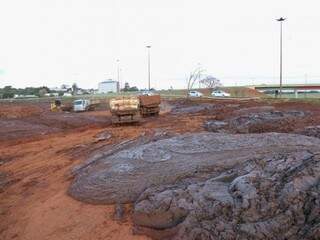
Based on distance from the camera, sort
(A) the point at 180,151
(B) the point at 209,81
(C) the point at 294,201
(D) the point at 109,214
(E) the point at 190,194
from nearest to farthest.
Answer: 1. (C) the point at 294,201
2. (E) the point at 190,194
3. (D) the point at 109,214
4. (A) the point at 180,151
5. (B) the point at 209,81

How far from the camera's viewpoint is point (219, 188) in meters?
8.06

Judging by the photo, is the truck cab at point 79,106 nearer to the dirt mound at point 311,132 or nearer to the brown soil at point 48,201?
the brown soil at point 48,201

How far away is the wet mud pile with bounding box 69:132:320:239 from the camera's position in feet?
22.8

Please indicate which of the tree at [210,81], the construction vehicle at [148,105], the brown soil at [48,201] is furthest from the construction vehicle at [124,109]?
the tree at [210,81]

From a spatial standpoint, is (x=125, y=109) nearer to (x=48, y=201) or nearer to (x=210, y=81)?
(x=48, y=201)

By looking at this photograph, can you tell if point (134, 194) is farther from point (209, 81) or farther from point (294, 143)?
point (209, 81)

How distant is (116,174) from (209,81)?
363 feet

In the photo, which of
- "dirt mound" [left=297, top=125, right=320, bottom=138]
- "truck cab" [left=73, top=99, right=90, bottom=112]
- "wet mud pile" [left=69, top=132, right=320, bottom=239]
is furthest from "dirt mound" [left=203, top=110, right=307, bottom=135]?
"truck cab" [left=73, top=99, right=90, bottom=112]

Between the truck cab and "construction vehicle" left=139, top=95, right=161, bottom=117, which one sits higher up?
"construction vehicle" left=139, top=95, right=161, bottom=117

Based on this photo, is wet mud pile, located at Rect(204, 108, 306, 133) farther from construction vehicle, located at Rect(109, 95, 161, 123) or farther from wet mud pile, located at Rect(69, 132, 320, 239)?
construction vehicle, located at Rect(109, 95, 161, 123)

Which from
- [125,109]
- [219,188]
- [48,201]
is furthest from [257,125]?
[125,109]

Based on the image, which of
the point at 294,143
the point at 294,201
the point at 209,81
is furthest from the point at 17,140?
the point at 209,81

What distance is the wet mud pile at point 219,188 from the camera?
6957 millimetres

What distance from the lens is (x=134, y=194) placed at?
9.44 m
